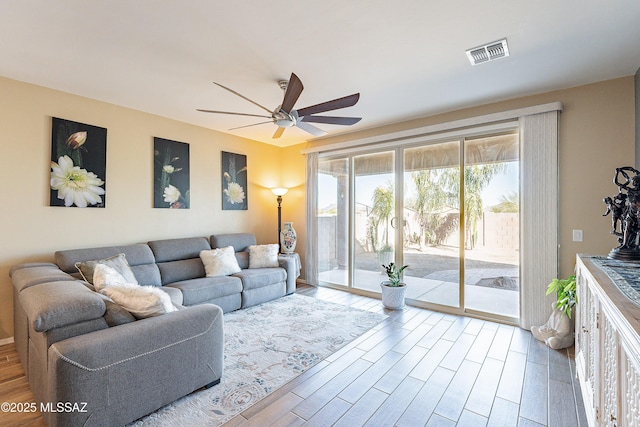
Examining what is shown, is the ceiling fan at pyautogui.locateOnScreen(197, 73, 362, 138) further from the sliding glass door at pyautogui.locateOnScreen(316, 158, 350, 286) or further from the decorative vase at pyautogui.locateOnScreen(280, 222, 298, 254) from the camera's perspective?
the decorative vase at pyautogui.locateOnScreen(280, 222, 298, 254)

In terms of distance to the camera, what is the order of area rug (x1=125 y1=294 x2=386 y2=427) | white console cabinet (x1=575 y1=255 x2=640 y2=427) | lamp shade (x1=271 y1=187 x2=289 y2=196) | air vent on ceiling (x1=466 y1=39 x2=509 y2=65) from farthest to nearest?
lamp shade (x1=271 y1=187 x2=289 y2=196) → air vent on ceiling (x1=466 y1=39 x2=509 y2=65) → area rug (x1=125 y1=294 x2=386 y2=427) → white console cabinet (x1=575 y1=255 x2=640 y2=427)

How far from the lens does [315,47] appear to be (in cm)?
232

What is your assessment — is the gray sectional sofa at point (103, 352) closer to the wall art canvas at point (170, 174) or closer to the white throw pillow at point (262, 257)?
the wall art canvas at point (170, 174)

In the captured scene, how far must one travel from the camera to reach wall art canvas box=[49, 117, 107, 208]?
3152 mm

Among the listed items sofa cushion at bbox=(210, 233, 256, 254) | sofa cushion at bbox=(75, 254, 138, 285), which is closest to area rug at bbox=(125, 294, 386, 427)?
sofa cushion at bbox=(210, 233, 256, 254)

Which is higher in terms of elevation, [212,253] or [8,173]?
[8,173]

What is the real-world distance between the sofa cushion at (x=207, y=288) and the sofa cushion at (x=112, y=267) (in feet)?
1.68

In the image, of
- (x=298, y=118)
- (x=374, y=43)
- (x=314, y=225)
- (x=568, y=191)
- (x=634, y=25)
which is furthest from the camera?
(x=314, y=225)

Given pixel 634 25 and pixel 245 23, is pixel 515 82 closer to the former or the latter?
pixel 634 25

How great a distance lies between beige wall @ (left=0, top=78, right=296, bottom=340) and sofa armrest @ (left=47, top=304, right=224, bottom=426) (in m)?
2.26

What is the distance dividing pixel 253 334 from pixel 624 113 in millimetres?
4303

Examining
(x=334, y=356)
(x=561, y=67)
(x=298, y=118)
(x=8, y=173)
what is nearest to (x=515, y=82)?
(x=561, y=67)

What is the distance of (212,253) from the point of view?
158 inches

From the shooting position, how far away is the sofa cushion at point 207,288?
3322 millimetres
